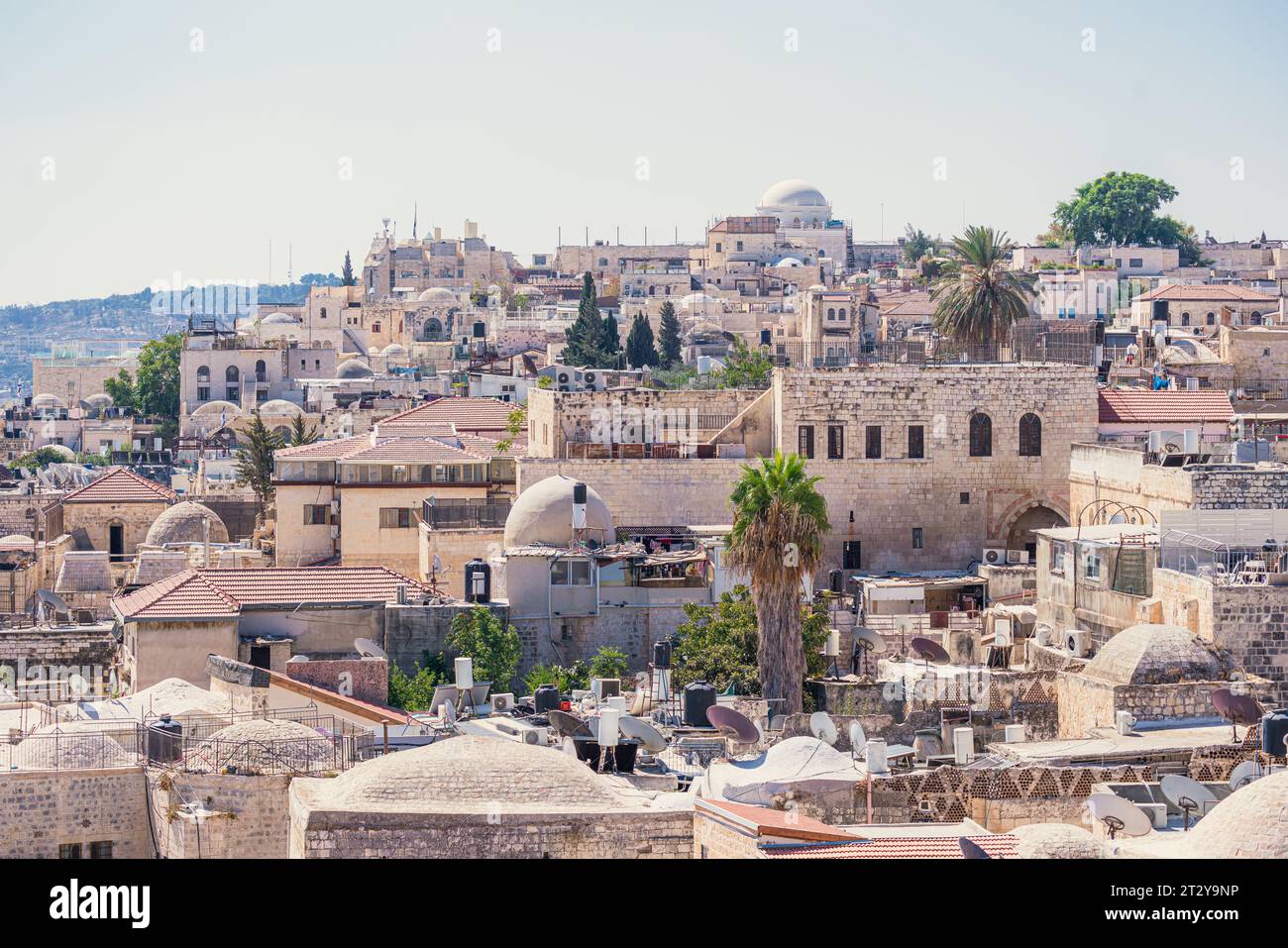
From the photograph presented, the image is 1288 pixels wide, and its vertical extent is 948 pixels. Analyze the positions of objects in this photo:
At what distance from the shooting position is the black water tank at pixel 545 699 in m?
27.7

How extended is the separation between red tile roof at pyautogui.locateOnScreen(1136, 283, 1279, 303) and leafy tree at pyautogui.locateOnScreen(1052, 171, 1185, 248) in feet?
122

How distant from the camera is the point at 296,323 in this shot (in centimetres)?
11238

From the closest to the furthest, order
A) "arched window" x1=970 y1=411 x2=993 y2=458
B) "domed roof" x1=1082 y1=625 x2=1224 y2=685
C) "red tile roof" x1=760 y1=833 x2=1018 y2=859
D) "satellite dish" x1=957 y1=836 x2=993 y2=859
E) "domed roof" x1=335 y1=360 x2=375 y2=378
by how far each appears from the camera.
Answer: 1. "satellite dish" x1=957 y1=836 x2=993 y2=859
2. "red tile roof" x1=760 y1=833 x2=1018 y2=859
3. "domed roof" x1=1082 y1=625 x2=1224 y2=685
4. "arched window" x1=970 y1=411 x2=993 y2=458
5. "domed roof" x1=335 y1=360 x2=375 y2=378

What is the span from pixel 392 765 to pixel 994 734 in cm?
1020

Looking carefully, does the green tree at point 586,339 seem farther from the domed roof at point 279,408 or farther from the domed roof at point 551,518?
the domed roof at point 551,518

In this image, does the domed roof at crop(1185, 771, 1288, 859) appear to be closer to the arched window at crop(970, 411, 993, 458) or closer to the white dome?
the arched window at crop(970, 411, 993, 458)

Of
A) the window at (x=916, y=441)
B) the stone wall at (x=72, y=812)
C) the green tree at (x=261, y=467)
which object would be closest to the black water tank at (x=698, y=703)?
the stone wall at (x=72, y=812)

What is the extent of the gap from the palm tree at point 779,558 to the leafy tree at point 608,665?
2.22 metres

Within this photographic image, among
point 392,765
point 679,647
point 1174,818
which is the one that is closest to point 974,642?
point 679,647

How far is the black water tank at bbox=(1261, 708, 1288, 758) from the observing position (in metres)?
23.2

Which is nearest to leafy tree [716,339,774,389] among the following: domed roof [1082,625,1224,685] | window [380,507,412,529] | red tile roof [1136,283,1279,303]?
window [380,507,412,529]

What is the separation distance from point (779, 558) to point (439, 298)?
82.2m

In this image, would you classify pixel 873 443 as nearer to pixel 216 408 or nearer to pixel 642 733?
pixel 642 733

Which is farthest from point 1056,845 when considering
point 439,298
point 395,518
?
point 439,298
